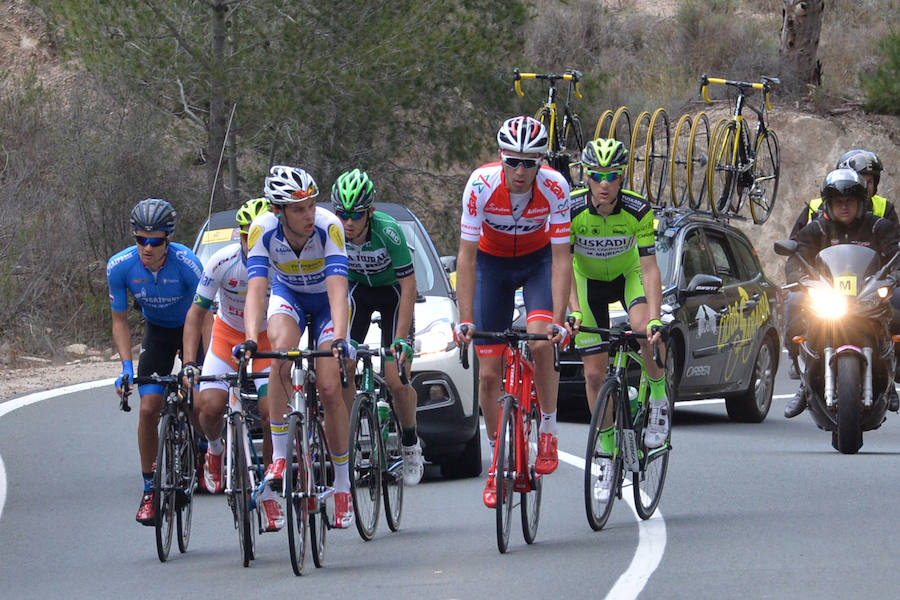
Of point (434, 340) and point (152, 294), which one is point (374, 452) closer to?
point (152, 294)

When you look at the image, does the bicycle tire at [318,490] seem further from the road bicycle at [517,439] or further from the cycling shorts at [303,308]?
the road bicycle at [517,439]

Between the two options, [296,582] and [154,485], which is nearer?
[296,582]

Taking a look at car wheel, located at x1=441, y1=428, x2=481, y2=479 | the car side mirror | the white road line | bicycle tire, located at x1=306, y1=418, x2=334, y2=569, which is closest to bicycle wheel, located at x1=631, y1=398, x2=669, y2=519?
bicycle tire, located at x1=306, y1=418, x2=334, y2=569

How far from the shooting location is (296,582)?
7.86 m

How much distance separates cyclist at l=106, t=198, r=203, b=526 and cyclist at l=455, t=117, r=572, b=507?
1853 millimetres

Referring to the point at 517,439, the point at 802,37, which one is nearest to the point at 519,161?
the point at 517,439

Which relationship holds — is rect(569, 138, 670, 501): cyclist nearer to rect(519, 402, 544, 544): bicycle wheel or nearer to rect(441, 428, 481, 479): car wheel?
rect(519, 402, 544, 544): bicycle wheel

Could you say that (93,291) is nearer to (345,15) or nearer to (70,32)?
(70,32)

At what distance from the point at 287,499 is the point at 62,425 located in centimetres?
782

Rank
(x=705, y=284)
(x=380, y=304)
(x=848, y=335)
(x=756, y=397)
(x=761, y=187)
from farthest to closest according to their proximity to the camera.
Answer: (x=761, y=187), (x=756, y=397), (x=705, y=284), (x=848, y=335), (x=380, y=304)

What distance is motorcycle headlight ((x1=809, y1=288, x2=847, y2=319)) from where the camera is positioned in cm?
1156

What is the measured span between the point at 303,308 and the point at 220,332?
966 mm

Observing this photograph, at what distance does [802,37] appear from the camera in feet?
108

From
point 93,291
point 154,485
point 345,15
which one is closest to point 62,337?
point 93,291
